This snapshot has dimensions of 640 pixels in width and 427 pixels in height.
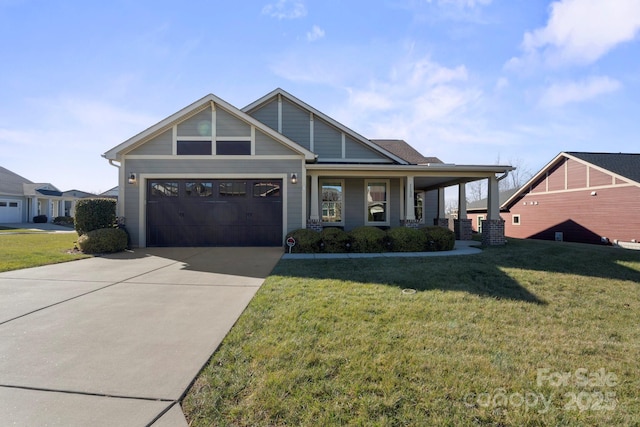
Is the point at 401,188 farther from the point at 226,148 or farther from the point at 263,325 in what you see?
the point at 263,325

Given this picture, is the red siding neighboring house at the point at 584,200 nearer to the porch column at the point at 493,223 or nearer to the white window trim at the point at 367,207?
the porch column at the point at 493,223

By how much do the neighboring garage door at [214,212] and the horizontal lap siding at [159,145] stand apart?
1012mm

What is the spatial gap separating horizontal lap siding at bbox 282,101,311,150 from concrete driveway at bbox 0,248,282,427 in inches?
313

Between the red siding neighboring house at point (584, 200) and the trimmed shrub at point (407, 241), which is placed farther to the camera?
→ the red siding neighboring house at point (584, 200)

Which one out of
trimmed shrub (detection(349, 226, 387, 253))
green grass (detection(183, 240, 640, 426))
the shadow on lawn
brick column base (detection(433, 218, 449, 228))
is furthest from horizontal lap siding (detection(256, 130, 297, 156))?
brick column base (detection(433, 218, 449, 228))

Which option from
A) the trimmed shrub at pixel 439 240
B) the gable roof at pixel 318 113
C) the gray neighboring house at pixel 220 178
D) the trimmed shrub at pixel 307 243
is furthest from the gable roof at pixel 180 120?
the trimmed shrub at pixel 439 240

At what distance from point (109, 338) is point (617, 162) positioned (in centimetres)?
2372

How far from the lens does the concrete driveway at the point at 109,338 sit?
2086 mm

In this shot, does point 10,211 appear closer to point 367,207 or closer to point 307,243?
point 307,243

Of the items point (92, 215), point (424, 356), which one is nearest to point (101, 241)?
point (92, 215)

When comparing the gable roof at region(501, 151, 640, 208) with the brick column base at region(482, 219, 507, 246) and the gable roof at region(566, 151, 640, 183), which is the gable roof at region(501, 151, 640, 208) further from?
the brick column base at region(482, 219, 507, 246)

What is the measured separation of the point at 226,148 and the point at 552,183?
67.7ft

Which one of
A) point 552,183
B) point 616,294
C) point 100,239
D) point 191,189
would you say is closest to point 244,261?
point 191,189

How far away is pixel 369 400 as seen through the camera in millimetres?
2105
